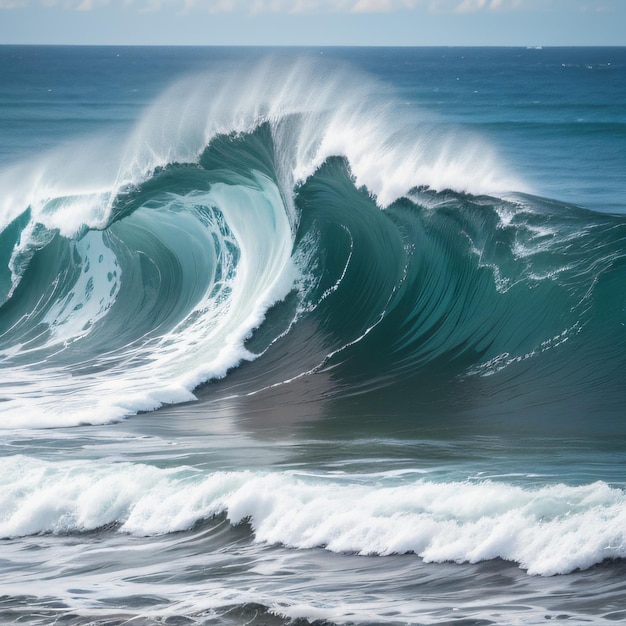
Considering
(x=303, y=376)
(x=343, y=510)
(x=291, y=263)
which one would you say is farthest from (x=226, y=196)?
(x=343, y=510)

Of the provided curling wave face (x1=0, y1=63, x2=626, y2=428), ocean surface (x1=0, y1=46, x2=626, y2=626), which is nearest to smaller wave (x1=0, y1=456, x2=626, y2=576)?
ocean surface (x1=0, y1=46, x2=626, y2=626)

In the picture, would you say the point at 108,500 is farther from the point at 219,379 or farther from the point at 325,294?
the point at 325,294

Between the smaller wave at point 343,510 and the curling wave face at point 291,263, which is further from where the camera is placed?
the curling wave face at point 291,263

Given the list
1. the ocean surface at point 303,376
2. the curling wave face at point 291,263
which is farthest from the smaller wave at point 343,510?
the curling wave face at point 291,263

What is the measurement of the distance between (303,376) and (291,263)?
2.47 metres

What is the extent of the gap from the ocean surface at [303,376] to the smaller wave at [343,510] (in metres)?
0.02

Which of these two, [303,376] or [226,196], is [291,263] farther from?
[226,196]

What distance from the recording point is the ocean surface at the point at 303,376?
217 inches

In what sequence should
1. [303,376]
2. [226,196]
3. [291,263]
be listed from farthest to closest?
[226,196]
[291,263]
[303,376]

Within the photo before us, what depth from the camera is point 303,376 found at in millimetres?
10281

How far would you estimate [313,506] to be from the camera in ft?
20.7

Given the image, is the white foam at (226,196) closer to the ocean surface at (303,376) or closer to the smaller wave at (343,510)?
the ocean surface at (303,376)

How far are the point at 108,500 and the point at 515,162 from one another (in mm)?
28653

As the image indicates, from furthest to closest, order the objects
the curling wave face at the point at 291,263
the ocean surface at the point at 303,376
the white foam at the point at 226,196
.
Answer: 1. the white foam at the point at 226,196
2. the curling wave face at the point at 291,263
3. the ocean surface at the point at 303,376
